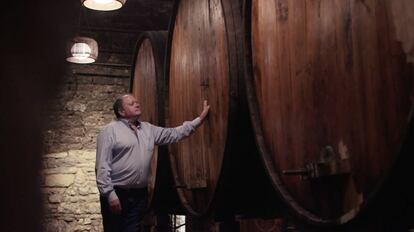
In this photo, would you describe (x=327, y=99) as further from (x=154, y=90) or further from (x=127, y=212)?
(x=154, y=90)

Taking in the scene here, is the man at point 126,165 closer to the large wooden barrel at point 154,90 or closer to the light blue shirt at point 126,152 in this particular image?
the light blue shirt at point 126,152

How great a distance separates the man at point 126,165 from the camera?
396 cm

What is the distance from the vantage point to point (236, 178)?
8.93 ft

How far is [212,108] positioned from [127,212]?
1.45 metres

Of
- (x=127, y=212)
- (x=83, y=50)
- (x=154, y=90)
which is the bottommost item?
(x=127, y=212)

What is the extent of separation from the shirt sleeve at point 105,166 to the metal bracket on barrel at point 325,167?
Result: 2211mm

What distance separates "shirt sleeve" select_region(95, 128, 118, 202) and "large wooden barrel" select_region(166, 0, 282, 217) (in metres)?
0.52

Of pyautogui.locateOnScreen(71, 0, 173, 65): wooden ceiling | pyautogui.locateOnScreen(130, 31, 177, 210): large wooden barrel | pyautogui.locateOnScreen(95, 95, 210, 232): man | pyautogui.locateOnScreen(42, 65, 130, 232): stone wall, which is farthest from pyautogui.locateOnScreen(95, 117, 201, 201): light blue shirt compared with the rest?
pyautogui.locateOnScreen(71, 0, 173, 65): wooden ceiling

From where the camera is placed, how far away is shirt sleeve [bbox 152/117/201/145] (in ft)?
10.8

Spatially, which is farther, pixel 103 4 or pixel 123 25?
pixel 123 25

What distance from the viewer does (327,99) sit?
1.79 metres

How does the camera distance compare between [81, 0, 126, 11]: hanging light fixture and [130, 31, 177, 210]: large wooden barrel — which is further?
[81, 0, 126, 11]: hanging light fixture

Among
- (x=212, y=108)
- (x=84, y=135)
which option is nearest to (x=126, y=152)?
(x=212, y=108)

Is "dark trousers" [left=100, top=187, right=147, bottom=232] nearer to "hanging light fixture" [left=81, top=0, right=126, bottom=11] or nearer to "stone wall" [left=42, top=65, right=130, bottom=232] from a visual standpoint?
"hanging light fixture" [left=81, top=0, right=126, bottom=11]
